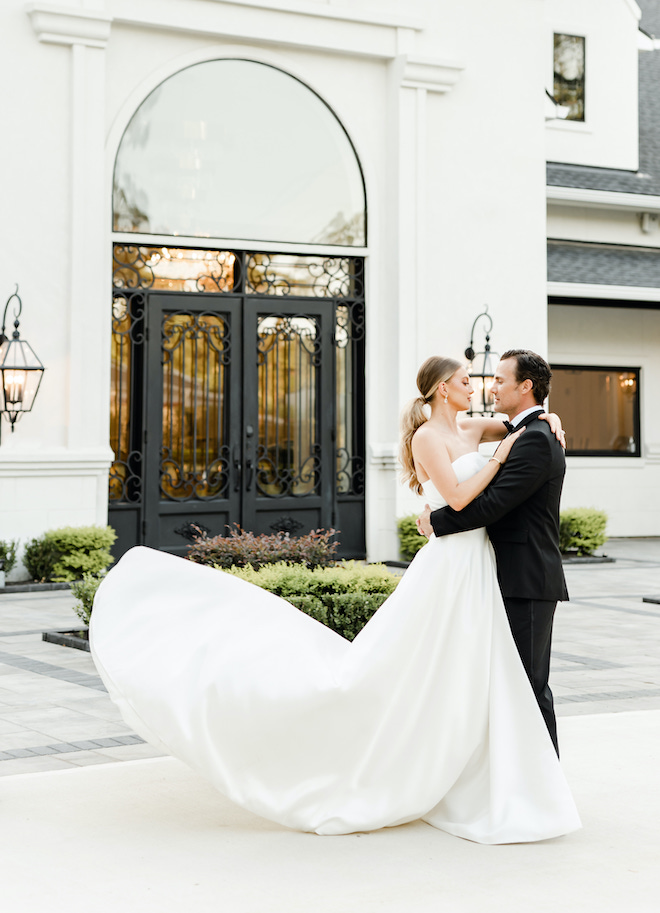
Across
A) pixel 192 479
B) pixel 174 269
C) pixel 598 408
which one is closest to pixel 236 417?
pixel 192 479

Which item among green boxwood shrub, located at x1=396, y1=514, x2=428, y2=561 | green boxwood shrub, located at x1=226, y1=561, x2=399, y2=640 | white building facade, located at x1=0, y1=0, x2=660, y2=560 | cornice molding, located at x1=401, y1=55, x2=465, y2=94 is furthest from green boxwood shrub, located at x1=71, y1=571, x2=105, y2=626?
cornice molding, located at x1=401, y1=55, x2=465, y2=94

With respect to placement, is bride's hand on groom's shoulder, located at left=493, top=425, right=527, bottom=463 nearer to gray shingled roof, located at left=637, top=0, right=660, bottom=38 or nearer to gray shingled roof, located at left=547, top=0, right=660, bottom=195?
gray shingled roof, located at left=547, top=0, right=660, bottom=195

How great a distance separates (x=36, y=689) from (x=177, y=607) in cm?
300

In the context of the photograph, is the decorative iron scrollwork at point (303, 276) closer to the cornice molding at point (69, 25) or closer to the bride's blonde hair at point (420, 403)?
the cornice molding at point (69, 25)

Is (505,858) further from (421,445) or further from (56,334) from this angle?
(56,334)

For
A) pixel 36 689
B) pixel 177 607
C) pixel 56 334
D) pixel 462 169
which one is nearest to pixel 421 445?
pixel 177 607

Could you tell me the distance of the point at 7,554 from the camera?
12797 mm

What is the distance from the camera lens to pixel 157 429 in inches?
557

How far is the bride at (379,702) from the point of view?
14.3 feet

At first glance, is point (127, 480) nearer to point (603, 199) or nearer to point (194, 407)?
point (194, 407)

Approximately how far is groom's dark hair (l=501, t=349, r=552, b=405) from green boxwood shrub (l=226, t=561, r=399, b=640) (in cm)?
334

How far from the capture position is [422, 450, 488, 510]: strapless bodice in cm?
468

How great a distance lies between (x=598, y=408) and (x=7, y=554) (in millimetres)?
11668

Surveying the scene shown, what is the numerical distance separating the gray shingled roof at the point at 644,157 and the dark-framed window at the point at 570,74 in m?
1.14
